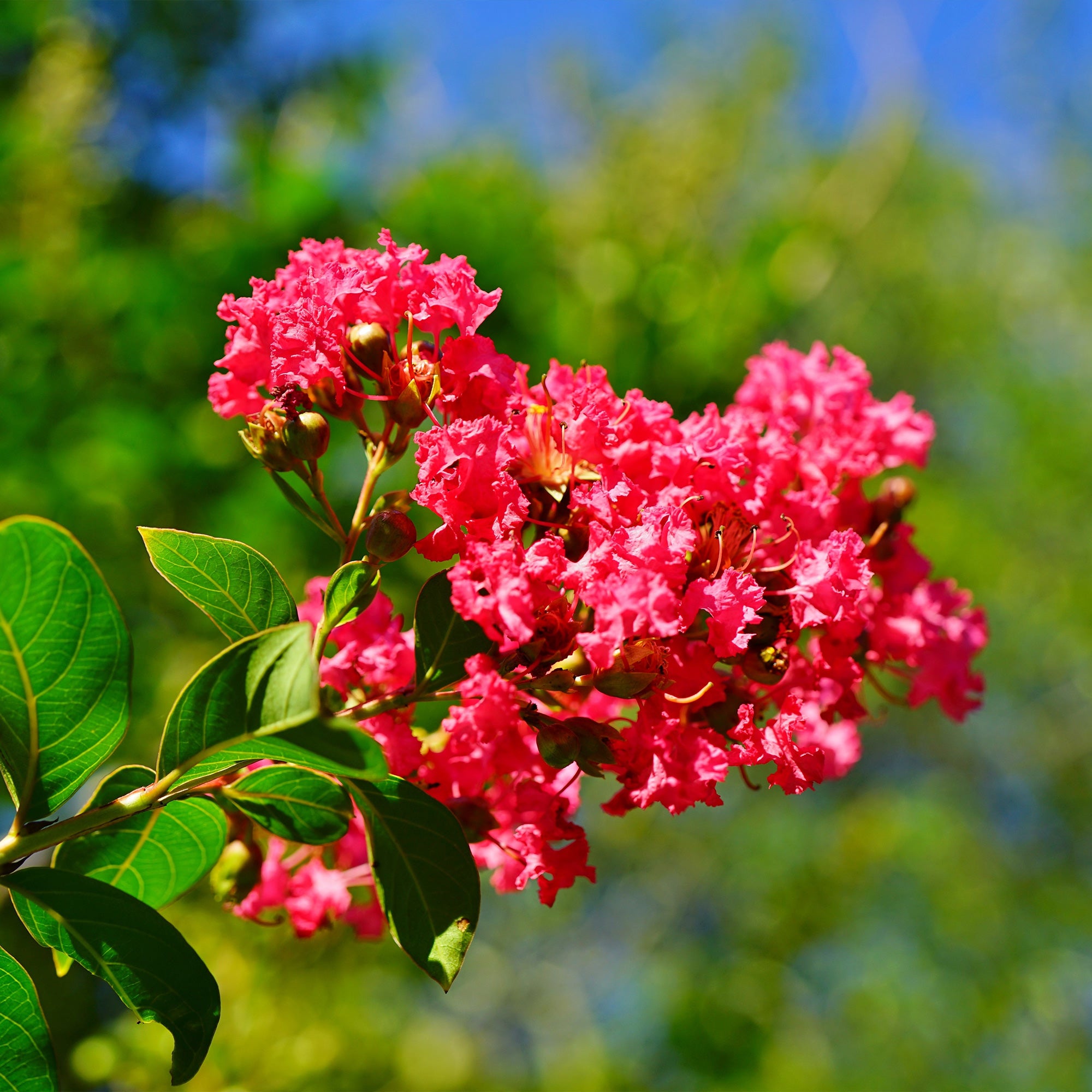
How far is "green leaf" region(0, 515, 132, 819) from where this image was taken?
643mm

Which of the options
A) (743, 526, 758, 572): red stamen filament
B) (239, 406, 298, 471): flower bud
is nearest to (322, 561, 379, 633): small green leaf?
(239, 406, 298, 471): flower bud

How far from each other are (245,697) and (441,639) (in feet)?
0.64

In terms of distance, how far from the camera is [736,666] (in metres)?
0.91

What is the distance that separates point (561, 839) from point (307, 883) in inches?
14.5

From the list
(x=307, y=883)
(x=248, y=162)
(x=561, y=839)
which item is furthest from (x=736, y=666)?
(x=248, y=162)

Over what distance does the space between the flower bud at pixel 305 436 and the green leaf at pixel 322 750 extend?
0.27 m

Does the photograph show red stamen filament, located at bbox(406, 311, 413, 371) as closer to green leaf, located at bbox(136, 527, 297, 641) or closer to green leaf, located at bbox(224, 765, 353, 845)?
green leaf, located at bbox(136, 527, 297, 641)

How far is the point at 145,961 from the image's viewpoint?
0.77 m

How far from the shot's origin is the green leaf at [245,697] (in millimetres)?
641

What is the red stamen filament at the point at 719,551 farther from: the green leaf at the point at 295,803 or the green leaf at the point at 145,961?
the green leaf at the point at 145,961

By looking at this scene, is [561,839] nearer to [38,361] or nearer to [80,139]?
[38,361]

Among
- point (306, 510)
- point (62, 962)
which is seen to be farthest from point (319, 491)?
point (62, 962)

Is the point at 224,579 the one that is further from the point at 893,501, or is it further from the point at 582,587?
the point at 893,501

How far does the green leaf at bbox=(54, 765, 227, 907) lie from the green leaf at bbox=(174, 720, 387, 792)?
0.46 ft
